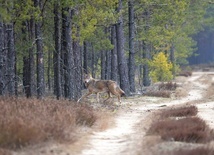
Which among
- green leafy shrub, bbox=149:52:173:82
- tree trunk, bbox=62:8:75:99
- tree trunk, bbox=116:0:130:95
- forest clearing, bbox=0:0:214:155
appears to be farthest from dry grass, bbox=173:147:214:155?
green leafy shrub, bbox=149:52:173:82

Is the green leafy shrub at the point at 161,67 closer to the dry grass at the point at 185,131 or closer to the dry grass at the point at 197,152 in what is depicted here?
the dry grass at the point at 185,131

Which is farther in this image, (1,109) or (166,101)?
(166,101)

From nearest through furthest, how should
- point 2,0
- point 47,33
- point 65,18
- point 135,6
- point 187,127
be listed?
point 187,127 < point 2,0 < point 65,18 < point 47,33 < point 135,6

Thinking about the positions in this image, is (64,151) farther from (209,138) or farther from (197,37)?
(197,37)

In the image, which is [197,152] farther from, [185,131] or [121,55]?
[121,55]

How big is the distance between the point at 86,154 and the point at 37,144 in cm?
109

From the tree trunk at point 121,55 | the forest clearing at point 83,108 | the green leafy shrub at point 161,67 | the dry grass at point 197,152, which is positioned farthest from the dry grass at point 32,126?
the green leafy shrub at point 161,67

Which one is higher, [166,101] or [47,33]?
[47,33]

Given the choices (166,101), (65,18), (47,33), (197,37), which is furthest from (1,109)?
(197,37)

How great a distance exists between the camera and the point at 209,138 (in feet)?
34.9

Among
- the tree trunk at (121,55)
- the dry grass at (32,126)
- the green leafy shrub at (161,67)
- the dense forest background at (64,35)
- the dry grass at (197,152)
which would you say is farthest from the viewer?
the green leafy shrub at (161,67)

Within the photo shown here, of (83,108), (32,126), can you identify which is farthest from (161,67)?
(32,126)

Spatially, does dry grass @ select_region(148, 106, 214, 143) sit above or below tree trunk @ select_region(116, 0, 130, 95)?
below

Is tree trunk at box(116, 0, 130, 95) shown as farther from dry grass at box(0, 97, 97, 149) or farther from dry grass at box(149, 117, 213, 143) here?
dry grass at box(149, 117, 213, 143)
